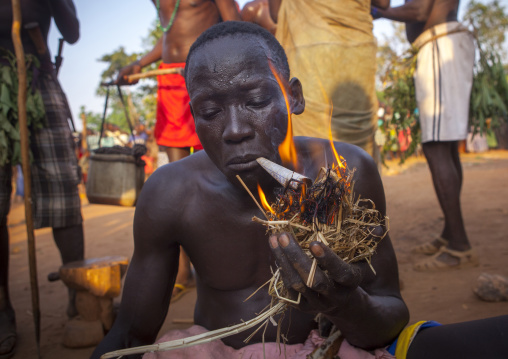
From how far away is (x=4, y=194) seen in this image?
3.11m

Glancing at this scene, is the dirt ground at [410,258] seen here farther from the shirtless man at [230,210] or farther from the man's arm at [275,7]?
the man's arm at [275,7]

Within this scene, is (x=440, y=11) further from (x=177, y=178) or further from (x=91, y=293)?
(x=91, y=293)

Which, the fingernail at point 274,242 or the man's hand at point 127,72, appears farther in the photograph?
the man's hand at point 127,72

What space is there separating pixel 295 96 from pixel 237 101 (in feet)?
1.37

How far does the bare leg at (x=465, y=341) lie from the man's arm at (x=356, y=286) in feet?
0.40

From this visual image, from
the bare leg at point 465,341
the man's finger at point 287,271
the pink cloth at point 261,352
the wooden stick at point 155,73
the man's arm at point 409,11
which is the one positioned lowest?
the pink cloth at point 261,352

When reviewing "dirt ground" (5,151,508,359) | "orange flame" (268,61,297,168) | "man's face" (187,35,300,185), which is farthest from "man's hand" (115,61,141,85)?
"orange flame" (268,61,297,168)

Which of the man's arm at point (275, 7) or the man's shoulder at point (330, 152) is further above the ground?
the man's arm at point (275, 7)

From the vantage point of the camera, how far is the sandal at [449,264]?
12.6ft

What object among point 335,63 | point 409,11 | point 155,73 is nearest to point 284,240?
point 335,63

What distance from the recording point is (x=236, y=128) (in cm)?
147

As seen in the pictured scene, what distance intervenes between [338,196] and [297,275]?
255mm

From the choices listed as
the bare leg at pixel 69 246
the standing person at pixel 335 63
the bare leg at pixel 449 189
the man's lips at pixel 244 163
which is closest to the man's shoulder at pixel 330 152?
the man's lips at pixel 244 163

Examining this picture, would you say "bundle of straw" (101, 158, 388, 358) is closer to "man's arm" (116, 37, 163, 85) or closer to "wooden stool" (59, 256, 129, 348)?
"wooden stool" (59, 256, 129, 348)
